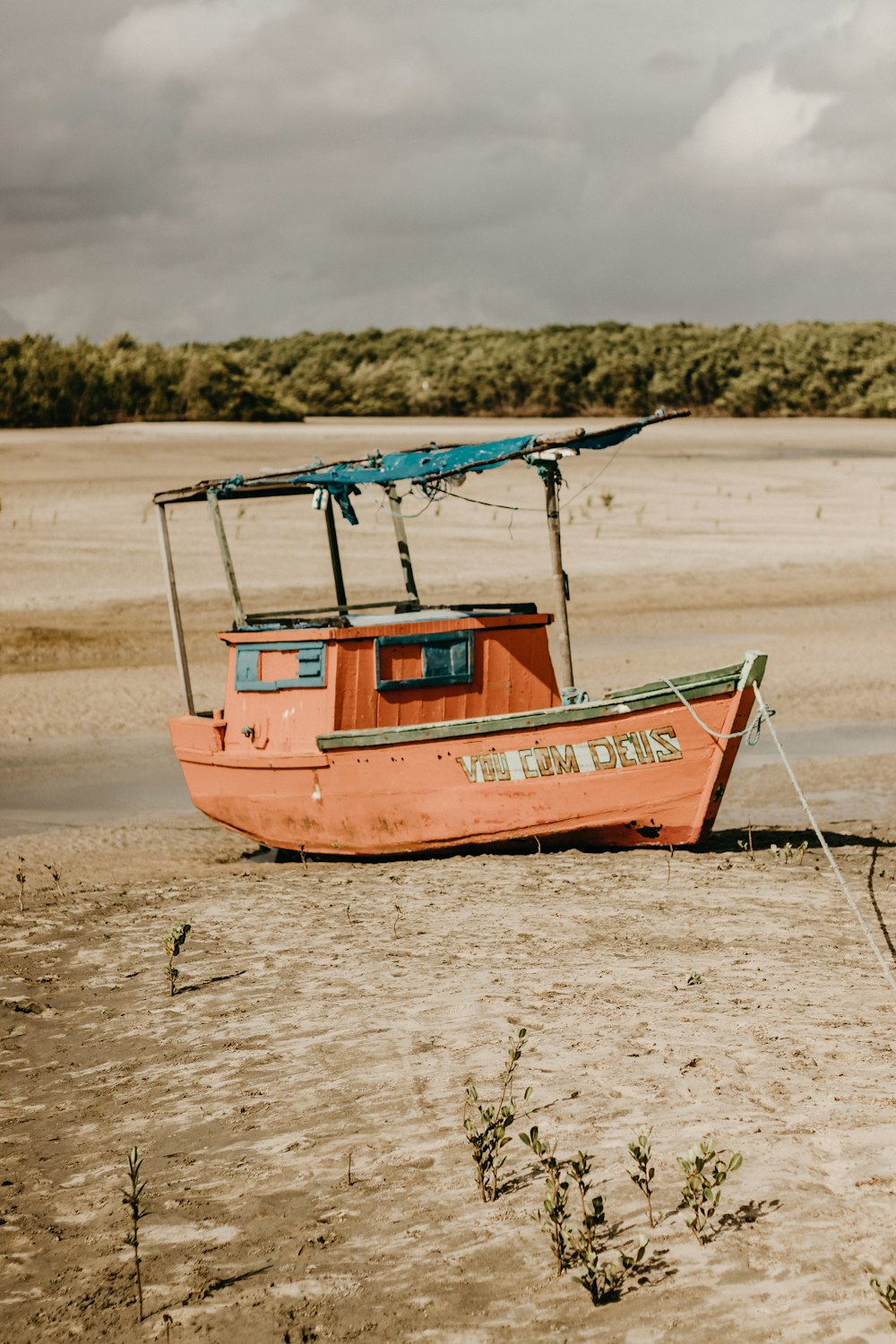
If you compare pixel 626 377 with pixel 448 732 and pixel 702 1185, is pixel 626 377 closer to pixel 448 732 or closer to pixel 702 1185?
pixel 448 732

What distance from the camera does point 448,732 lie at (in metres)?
10.1

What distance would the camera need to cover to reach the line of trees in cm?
4003

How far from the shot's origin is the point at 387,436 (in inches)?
1505

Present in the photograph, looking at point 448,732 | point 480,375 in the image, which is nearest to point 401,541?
point 448,732

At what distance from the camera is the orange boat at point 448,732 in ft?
31.9

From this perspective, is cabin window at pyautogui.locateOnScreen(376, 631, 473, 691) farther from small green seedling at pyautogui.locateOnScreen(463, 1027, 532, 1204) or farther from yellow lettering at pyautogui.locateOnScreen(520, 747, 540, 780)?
small green seedling at pyautogui.locateOnScreen(463, 1027, 532, 1204)

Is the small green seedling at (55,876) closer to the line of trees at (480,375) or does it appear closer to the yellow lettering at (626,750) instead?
A: the yellow lettering at (626,750)

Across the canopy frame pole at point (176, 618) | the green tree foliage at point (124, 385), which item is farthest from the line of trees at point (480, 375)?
the canopy frame pole at point (176, 618)

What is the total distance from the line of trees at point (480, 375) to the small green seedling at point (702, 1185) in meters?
37.0

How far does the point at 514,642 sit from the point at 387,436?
92.2ft

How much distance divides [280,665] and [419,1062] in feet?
19.1

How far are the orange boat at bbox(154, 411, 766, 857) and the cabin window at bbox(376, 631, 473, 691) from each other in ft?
0.04

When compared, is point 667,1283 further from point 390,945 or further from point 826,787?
point 826,787

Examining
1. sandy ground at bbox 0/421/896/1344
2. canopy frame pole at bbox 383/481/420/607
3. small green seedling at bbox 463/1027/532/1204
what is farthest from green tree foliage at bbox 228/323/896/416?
small green seedling at bbox 463/1027/532/1204
